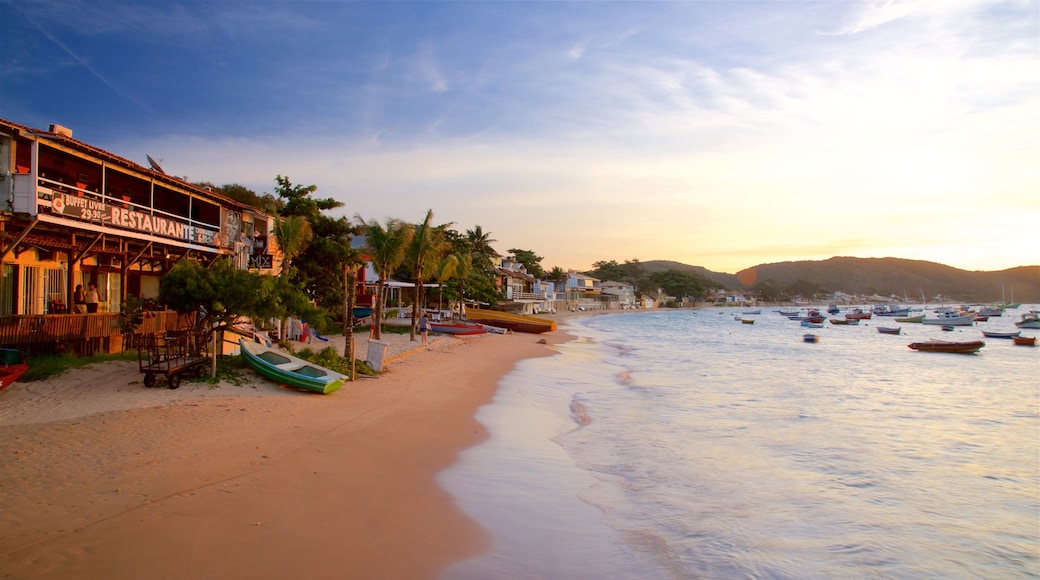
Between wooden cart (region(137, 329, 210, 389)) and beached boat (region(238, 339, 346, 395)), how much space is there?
974 mm

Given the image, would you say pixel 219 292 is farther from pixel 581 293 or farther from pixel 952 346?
pixel 581 293

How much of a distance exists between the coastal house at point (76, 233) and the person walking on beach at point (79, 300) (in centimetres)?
26

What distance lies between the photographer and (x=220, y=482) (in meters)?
7.21

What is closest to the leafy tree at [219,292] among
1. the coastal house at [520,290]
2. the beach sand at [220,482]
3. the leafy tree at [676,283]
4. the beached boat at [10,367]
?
the beach sand at [220,482]

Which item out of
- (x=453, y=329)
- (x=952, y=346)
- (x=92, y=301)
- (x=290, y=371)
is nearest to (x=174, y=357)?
(x=290, y=371)

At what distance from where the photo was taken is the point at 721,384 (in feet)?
68.6

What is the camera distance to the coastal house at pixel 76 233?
1275 centimetres

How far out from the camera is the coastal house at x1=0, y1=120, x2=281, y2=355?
41.8ft

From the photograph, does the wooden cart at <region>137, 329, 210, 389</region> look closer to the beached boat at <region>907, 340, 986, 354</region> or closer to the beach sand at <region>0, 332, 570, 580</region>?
the beach sand at <region>0, 332, 570, 580</region>

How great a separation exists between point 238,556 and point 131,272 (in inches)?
666

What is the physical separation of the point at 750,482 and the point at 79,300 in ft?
57.4

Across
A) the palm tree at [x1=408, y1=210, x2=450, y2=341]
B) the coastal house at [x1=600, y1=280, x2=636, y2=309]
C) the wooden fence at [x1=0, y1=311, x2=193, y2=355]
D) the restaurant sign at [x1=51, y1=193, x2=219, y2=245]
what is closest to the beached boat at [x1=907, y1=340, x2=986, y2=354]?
the palm tree at [x1=408, y1=210, x2=450, y2=341]

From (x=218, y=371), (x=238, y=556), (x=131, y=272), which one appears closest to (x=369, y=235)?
(x=131, y=272)

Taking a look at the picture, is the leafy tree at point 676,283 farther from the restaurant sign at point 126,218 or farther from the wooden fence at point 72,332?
the wooden fence at point 72,332
